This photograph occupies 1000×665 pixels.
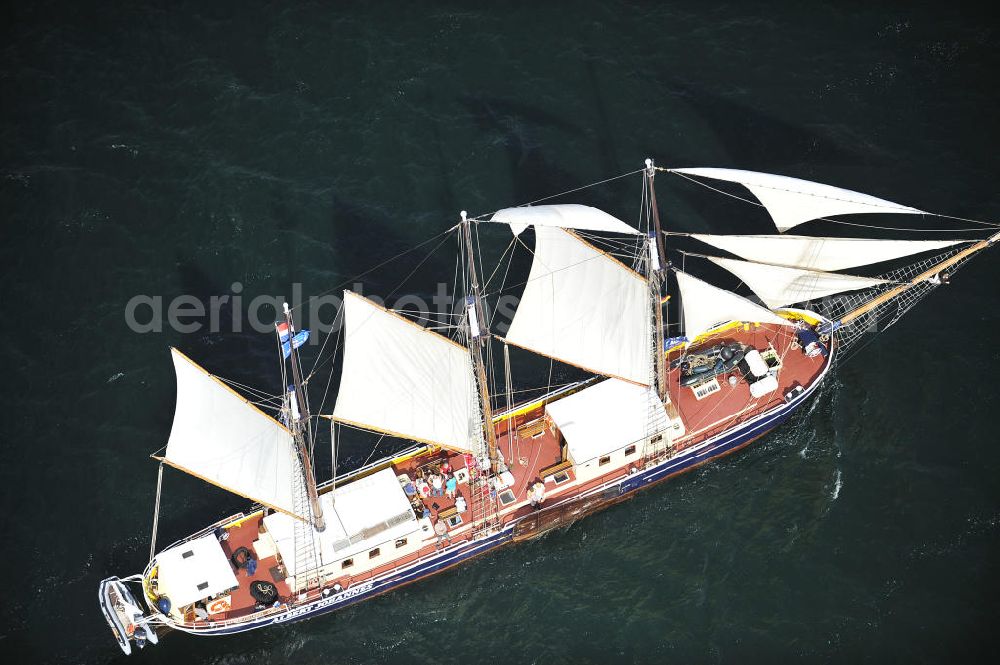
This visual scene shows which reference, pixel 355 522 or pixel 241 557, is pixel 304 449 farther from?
pixel 241 557

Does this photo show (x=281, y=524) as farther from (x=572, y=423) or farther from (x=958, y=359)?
(x=958, y=359)

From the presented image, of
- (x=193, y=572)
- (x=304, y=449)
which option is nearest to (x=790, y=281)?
(x=304, y=449)

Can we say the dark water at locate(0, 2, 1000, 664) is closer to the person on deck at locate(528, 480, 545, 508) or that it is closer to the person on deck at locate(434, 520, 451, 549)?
the person on deck at locate(434, 520, 451, 549)

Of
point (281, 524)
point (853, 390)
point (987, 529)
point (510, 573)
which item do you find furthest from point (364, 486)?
point (987, 529)

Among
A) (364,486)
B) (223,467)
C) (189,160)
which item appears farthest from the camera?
(189,160)

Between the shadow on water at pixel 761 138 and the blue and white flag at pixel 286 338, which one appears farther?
the shadow on water at pixel 761 138

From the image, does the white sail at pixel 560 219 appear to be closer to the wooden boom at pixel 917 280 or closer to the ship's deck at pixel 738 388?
the ship's deck at pixel 738 388

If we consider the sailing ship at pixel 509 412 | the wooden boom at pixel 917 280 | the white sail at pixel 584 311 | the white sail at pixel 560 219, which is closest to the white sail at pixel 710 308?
the sailing ship at pixel 509 412
